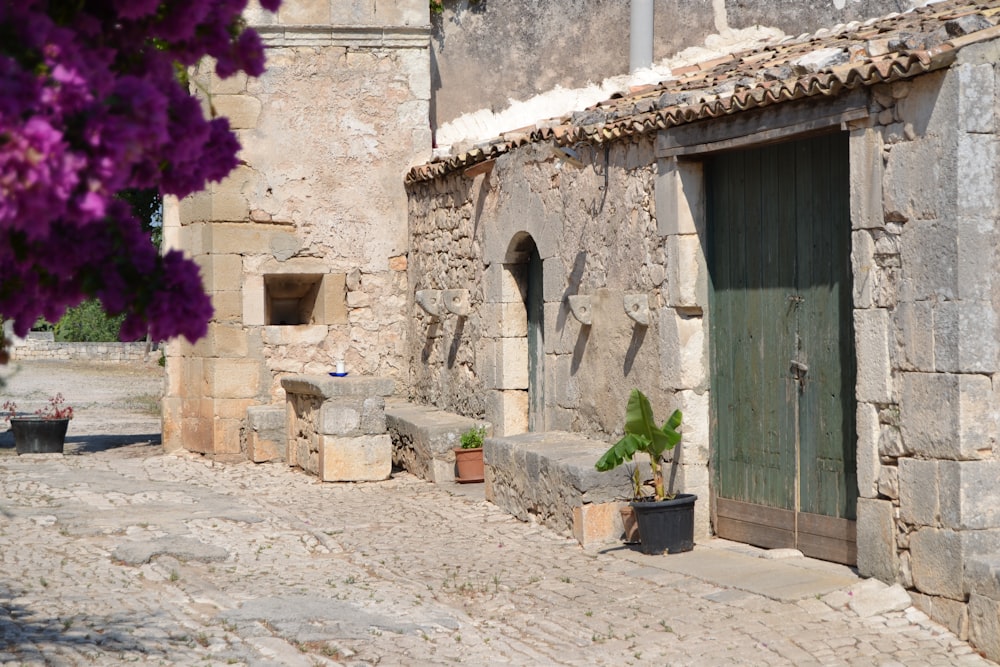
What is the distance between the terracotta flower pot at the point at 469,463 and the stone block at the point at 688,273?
3261mm

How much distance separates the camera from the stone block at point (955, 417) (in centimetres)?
572

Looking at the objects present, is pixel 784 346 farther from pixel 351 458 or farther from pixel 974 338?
pixel 351 458

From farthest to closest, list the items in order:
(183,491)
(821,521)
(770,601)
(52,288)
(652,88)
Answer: (183,491) → (652,88) → (821,521) → (770,601) → (52,288)

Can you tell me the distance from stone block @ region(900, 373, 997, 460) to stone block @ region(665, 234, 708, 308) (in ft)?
6.52

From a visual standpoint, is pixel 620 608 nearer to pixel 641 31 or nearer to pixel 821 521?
pixel 821 521

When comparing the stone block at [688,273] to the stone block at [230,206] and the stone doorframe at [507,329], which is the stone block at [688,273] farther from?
the stone block at [230,206]

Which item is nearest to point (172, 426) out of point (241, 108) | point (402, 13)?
point (241, 108)

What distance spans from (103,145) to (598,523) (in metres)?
5.43

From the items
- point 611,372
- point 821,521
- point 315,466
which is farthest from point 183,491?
point 821,521

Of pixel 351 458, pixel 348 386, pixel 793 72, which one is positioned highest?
pixel 793 72

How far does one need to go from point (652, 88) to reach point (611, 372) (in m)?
2.27

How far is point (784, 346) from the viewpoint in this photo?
7133 mm

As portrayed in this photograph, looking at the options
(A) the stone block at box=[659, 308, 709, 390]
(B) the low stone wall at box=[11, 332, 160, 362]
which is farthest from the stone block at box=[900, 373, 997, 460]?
(B) the low stone wall at box=[11, 332, 160, 362]

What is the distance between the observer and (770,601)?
6078 millimetres
